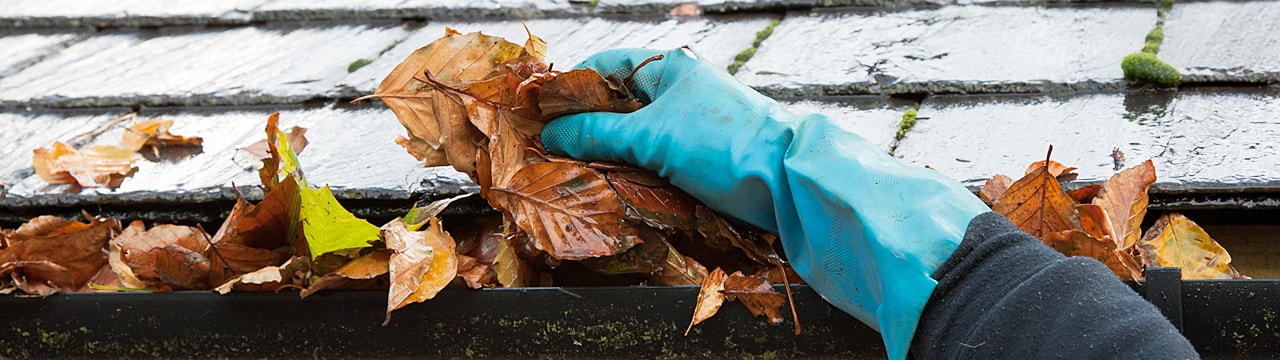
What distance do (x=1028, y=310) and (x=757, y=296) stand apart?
360mm

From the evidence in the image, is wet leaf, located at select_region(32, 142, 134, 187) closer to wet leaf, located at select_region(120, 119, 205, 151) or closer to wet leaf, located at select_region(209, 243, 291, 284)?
wet leaf, located at select_region(120, 119, 205, 151)

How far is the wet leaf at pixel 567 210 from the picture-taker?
4.57ft

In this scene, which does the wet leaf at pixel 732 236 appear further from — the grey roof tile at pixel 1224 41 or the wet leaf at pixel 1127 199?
the grey roof tile at pixel 1224 41

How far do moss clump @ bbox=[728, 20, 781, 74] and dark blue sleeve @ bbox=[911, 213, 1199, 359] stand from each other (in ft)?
3.19

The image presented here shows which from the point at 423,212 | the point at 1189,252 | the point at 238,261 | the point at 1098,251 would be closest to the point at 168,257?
the point at 238,261

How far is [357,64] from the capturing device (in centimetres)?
243

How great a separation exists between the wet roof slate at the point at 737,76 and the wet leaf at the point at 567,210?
22 centimetres

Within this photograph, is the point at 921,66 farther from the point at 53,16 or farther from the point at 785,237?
the point at 53,16

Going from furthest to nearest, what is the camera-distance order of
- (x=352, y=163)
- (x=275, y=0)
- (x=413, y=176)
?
(x=275, y=0) → (x=352, y=163) → (x=413, y=176)

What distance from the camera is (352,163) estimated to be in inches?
71.5

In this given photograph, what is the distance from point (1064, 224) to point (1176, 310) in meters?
0.18

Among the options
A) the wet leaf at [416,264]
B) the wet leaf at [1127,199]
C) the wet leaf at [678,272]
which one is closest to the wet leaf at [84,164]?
the wet leaf at [416,264]

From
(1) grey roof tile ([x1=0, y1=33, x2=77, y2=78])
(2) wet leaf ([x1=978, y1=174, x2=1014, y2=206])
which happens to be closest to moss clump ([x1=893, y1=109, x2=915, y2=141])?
(2) wet leaf ([x1=978, y1=174, x2=1014, y2=206])

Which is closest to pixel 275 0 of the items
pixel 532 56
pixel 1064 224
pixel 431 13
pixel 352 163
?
pixel 431 13
